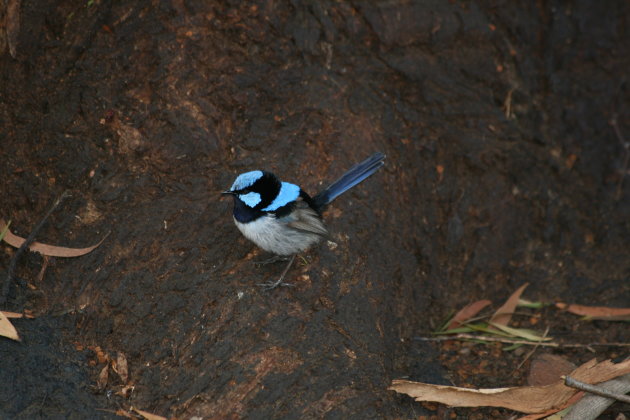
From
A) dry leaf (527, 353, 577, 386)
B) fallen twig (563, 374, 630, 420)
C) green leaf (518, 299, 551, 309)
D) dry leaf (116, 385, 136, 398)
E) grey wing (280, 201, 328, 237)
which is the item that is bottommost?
green leaf (518, 299, 551, 309)

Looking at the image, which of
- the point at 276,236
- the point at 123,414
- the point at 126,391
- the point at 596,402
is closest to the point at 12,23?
the point at 276,236

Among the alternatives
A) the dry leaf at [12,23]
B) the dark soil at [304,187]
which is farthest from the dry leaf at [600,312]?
→ the dry leaf at [12,23]

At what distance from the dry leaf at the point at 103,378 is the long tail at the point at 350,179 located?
5.53ft

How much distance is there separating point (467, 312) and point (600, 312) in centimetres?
100

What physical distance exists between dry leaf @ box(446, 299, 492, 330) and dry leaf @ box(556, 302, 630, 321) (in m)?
0.64

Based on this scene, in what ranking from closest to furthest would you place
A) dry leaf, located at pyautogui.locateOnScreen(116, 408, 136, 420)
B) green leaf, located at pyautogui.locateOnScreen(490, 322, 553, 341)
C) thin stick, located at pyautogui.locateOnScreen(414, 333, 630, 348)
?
dry leaf, located at pyautogui.locateOnScreen(116, 408, 136, 420) < thin stick, located at pyautogui.locateOnScreen(414, 333, 630, 348) < green leaf, located at pyautogui.locateOnScreen(490, 322, 553, 341)

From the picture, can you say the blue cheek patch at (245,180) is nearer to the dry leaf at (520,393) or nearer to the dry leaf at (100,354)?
the dry leaf at (100,354)

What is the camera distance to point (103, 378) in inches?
155

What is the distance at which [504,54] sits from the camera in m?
5.52

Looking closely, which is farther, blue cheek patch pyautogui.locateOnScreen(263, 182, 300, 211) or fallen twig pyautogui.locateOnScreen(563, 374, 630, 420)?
blue cheek patch pyautogui.locateOnScreen(263, 182, 300, 211)

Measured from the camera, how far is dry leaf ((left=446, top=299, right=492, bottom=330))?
4.98 metres

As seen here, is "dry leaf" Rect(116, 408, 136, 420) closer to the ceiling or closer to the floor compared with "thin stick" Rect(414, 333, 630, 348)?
closer to the ceiling

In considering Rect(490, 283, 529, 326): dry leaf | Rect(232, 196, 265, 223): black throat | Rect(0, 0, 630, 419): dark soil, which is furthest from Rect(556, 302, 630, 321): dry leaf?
Rect(232, 196, 265, 223): black throat

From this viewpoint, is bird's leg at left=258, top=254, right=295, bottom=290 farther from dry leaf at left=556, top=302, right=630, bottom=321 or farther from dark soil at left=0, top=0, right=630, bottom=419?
dry leaf at left=556, top=302, right=630, bottom=321
